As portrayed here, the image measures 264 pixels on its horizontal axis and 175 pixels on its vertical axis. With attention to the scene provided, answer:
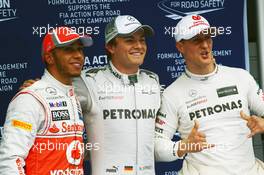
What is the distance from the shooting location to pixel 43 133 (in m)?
2.96

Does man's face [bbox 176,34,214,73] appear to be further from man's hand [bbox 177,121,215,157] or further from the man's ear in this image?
the man's ear

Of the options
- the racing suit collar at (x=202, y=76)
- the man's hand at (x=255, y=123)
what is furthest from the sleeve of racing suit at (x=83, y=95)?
the man's hand at (x=255, y=123)

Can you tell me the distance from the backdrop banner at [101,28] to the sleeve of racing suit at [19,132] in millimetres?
1371

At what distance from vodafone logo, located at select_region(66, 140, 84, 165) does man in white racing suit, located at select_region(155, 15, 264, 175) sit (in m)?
0.51

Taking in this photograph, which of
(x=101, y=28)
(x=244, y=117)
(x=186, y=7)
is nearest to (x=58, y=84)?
(x=244, y=117)

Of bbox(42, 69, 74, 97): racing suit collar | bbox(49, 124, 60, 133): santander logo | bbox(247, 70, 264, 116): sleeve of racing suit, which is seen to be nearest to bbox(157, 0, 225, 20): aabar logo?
bbox(247, 70, 264, 116): sleeve of racing suit

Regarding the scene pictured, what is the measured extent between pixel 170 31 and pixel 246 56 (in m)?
0.59

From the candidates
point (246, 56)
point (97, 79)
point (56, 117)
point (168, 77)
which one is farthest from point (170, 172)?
point (56, 117)

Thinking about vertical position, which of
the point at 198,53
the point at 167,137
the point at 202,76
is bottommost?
the point at 167,137

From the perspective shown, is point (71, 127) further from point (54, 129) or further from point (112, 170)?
point (112, 170)

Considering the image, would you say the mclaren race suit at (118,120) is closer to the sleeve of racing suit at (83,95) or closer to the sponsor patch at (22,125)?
the sleeve of racing suit at (83,95)

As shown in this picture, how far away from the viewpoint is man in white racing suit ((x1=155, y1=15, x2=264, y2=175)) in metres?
3.33

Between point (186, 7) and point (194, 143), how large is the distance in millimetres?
1485

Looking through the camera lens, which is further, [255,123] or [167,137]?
[167,137]
